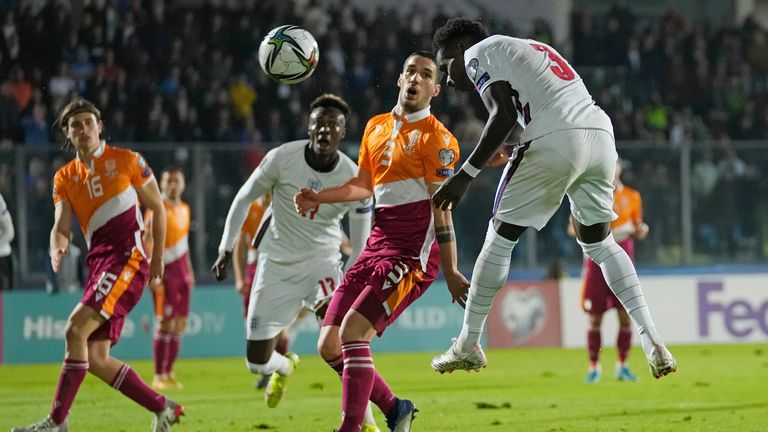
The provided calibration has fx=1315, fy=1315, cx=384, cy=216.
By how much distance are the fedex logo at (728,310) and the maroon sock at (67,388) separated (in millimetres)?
11496

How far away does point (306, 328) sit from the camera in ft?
54.6

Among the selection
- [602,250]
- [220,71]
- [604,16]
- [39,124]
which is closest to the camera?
[602,250]

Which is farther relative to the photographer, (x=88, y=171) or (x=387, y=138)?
(x=88, y=171)

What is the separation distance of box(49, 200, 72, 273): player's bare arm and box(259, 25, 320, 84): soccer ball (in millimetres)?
1572

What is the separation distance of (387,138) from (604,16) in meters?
17.8

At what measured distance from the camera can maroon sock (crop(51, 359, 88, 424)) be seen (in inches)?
305

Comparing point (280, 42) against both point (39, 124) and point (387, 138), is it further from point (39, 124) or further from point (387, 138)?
point (39, 124)

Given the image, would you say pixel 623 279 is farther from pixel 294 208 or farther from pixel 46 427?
pixel 46 427

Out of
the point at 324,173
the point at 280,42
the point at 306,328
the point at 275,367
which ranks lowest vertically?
the point at 306,328

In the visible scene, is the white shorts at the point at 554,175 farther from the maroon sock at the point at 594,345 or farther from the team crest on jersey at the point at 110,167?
the maroon sock at the point at 594,345

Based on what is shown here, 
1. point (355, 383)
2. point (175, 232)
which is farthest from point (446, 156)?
point (175, 232)

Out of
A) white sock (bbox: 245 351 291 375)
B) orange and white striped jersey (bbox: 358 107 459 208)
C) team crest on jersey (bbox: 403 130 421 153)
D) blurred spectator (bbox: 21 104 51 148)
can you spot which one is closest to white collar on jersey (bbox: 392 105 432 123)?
orange and white striped jersey (bbox: 358 107 459 208)

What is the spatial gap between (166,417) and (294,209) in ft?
6.14

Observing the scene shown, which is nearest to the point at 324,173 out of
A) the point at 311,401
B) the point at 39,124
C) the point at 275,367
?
the point at 275,367
